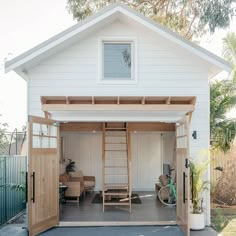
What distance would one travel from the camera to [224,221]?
38.1 feet

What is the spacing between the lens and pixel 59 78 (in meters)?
11.1

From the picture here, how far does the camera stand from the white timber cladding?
36.1 feet

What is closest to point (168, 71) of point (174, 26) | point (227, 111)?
point (227, 111)

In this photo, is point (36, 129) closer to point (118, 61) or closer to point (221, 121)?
point (118, 61)

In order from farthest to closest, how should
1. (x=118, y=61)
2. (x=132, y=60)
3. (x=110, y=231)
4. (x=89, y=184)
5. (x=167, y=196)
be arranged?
1. (x=89, y=184)
2. (x=167, y=196)
3. (x=118, y=61)
4. (x=132, y=60)
5. (x=110, y=231)

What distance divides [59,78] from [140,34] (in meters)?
2.54

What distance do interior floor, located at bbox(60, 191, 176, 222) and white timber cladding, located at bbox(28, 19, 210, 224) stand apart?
1.69 m

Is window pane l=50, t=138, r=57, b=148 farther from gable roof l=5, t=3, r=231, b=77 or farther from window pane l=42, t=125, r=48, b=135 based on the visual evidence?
gable roof l=5, t=3, r=231, b=77

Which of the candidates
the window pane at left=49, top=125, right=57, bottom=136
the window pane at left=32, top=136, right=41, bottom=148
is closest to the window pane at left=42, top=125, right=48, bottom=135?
the window pane at left=49, top=125, right=57, bottom=136

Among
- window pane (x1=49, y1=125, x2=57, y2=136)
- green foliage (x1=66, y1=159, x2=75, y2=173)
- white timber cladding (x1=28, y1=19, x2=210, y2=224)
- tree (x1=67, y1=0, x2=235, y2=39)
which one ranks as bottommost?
green foliage (x1=66, y1=159, x2=75, y2=173)

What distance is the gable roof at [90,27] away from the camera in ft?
34.2

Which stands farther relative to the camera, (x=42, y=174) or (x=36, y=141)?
(x=36, y=141)

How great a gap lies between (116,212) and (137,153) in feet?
21.7

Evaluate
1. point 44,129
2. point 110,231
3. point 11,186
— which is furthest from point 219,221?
point 11,186
